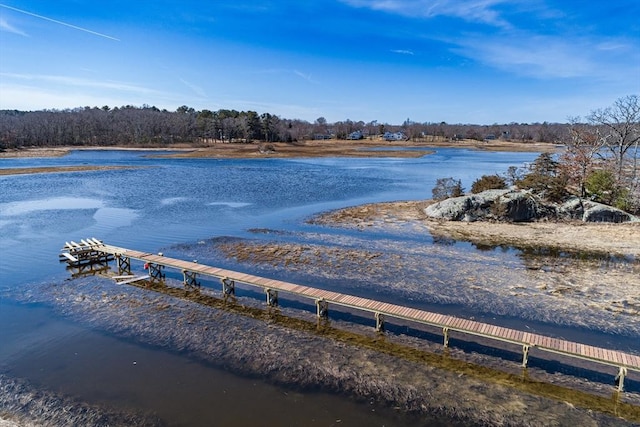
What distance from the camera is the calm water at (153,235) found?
949cm

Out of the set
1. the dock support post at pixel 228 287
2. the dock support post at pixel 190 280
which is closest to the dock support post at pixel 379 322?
the dock support post at pixel 228 287

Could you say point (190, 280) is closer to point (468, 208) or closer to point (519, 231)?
point (519, 231)

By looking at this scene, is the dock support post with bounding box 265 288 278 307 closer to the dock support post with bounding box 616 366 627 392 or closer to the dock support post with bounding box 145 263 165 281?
the dock support post with bounding box 145 263 165 281

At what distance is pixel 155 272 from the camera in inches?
710

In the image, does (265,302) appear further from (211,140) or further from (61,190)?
(211,140)

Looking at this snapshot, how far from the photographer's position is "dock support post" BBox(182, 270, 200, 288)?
1683cm

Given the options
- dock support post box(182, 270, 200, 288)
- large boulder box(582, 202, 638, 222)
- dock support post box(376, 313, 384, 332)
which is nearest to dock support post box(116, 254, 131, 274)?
dock support post box(182, 270, 200, 288)

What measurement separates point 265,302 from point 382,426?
24.3 ft

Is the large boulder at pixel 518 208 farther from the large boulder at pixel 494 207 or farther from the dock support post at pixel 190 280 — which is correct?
the dock support post at pixel 190 280

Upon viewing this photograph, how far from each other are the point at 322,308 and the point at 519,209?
20.1 metres

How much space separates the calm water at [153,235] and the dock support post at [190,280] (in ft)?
14.7

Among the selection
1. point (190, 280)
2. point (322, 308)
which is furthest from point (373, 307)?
point (190, 280)

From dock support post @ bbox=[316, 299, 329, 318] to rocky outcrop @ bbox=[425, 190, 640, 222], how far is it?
17.4 meters

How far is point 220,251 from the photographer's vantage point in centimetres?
2094
